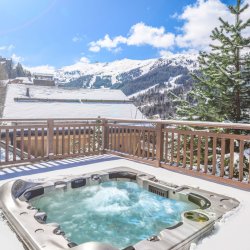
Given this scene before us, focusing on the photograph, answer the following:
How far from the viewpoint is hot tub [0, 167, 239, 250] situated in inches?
72.4

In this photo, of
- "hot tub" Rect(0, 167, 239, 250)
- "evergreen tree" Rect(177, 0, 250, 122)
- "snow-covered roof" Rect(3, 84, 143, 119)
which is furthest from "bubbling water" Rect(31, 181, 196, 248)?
"snow-covered roof" Rect(3, 84, 143, 119)

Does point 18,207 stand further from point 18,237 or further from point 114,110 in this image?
point 114,110

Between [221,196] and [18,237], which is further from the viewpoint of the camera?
[221,196]

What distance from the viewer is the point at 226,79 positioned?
5777mm

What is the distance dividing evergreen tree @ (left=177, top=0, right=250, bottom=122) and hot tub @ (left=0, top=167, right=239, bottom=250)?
10.6ft

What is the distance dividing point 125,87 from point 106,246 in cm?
14762

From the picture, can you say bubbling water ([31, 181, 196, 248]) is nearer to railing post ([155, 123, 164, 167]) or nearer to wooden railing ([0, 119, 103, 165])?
railing post ([155, 123, 164, 167])

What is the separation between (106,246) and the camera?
5.05ft

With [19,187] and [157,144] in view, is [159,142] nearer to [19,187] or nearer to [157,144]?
[157,144]

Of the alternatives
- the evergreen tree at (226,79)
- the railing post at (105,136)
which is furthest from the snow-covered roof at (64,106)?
the evergreen tree at (226,79)

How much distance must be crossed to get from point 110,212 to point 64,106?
14.7 metres

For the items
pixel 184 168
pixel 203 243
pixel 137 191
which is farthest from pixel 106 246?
pixel 184 168

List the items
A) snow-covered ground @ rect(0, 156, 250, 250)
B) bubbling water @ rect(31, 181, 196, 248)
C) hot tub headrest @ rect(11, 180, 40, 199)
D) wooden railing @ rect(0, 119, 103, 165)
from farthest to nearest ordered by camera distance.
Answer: wooden railing @ rect(0, 119, 103, 165)
hot tub headrest @ rect(11, 180, 40, 199)
bubbling water @ rect(31, 181, 196, 248)
snow-covered ground @ rect(0, 156, 250, 250)

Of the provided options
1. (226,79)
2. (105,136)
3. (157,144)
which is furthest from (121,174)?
(226,79)
